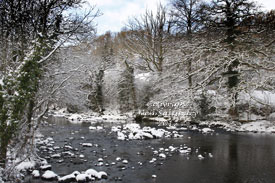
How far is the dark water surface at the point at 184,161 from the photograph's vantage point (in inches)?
258

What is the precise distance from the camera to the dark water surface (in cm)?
654

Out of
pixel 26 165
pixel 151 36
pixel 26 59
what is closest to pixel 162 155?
pixel 26 165

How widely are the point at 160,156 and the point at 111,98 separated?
21232mm

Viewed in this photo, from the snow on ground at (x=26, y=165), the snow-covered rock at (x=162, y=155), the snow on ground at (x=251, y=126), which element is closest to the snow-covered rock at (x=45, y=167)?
the snow on ground at (x=26, y=165)

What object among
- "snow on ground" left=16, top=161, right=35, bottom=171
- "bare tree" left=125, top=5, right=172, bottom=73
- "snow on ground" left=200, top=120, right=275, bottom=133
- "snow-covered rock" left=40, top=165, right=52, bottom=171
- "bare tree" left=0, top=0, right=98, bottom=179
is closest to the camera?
"bare tree" left=0, top=0, right=98, bottom=179

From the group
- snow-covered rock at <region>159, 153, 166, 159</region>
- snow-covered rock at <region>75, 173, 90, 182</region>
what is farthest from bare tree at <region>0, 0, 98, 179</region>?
snow-covered rock at <region>159, 153, 166, 159</region>

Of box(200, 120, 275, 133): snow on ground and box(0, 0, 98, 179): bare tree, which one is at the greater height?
box(0, 0, 98, 179): bare tree

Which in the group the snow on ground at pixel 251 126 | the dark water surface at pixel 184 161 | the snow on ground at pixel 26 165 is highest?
the snow on ground at pixel 251 126

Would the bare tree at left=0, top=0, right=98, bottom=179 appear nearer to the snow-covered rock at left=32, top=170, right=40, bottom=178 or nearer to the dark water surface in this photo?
the snow-covered rock at left=32, top=170, right=40, bottom=178

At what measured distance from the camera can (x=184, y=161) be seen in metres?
8.15

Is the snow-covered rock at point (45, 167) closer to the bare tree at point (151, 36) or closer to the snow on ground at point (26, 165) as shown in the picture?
the snow on ground at point (26, 165)

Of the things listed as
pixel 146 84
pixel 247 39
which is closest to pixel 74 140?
pixel 247 39

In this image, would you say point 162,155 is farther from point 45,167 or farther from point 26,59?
point 26,59

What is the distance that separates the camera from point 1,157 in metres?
4.92
